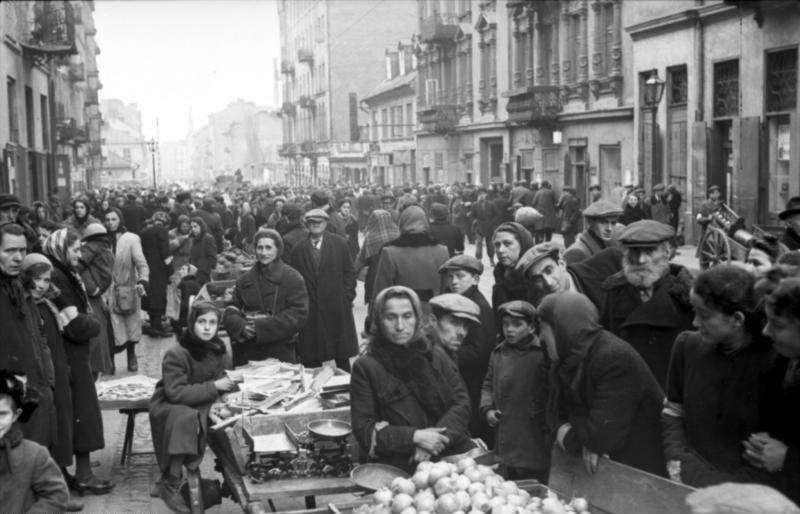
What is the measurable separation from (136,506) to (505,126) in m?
33.4

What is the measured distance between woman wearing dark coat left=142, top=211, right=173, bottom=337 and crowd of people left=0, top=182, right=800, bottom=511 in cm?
496

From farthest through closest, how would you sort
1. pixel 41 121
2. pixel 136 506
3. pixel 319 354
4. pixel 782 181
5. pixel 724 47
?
pixel 41 121, pixel 724 47, pixel 782 181, pixel 319 354, pixel 136 506

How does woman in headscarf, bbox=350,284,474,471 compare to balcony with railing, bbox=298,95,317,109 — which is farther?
balcony with railing, bbox=298,95,317,109

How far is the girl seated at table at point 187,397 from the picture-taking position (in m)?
6.88

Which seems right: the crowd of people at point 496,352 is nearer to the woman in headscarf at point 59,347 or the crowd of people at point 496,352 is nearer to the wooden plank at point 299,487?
the woman in headscarf at point 59,347

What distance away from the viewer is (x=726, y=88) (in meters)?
25.1

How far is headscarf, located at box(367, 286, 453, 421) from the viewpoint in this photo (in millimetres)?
6020

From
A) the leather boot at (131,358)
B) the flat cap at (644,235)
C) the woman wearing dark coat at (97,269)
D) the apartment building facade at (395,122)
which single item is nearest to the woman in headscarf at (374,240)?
the woman wearing dark coat at (97,269)

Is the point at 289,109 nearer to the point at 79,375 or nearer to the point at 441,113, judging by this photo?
the point at 441,113

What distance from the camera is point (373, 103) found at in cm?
6638

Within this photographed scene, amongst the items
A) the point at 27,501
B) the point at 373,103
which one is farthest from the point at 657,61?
the point at 373,103

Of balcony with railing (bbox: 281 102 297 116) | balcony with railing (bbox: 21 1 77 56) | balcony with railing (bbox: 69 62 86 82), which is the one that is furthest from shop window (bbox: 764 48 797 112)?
balcony with railing (bbox: 281 102 297 116)

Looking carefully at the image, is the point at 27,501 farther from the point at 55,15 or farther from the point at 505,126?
the point at 505,126

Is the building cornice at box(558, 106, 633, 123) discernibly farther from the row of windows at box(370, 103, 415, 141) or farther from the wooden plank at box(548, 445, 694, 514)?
the wooden plank at box(548, 445, 694, 514)
